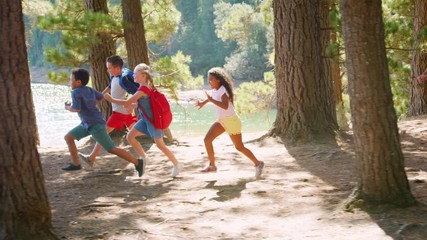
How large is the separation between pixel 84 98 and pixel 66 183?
970mm

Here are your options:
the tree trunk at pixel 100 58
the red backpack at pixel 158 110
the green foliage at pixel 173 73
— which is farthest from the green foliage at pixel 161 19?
the red backpack at pixel 158 110

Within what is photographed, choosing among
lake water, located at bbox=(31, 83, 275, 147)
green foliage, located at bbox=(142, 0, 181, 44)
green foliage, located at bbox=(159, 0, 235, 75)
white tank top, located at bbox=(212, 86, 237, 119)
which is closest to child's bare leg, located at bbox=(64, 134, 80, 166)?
white tank top, located at bbox=(212, 86, 237, 119)

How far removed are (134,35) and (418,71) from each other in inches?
237

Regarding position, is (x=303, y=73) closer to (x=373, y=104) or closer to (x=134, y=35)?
(x=134, y=35)

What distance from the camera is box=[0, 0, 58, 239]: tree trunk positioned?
3.47 metres

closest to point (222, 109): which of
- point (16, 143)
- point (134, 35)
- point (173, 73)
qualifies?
point (16, 143)

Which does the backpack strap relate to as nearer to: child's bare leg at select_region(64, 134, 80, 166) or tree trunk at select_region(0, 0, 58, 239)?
child's bare leg at select_region(64, 134, 80, 166)

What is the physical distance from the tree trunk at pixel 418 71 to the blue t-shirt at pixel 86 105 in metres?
7.48

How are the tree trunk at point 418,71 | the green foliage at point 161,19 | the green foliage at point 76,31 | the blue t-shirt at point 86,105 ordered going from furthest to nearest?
the green foliage at point 161,19
the tree trunk at point 418,71
the green foliage at point 76,31
the blue t-shirt at point 86,105

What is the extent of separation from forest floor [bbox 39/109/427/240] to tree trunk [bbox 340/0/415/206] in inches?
8.0

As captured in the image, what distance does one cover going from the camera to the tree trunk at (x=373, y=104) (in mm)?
4035

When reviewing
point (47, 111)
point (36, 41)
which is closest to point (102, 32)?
point (47, 111)

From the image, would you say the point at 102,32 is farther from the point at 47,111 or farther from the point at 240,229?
the point at 47,111

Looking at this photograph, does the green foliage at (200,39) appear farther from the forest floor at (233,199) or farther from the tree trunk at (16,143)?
the tree trunk at (16,143)
